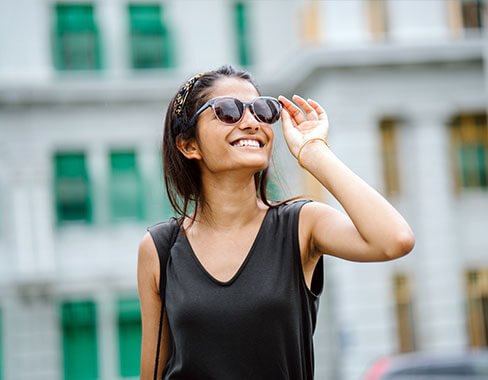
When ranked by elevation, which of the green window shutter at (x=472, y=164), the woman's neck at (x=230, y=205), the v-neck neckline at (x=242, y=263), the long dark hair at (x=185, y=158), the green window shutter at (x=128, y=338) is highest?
the green window shutter at (x=472, y=164)

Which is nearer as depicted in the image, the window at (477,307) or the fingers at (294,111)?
the fingers at (294,111)

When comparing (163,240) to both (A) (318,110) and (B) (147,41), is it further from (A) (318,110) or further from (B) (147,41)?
(B) (147,41)

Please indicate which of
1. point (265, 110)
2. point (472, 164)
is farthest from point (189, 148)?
point (472, 164)

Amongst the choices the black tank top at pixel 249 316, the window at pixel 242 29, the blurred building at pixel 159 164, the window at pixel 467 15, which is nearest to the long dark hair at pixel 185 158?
the black tank top at pixel 249 316

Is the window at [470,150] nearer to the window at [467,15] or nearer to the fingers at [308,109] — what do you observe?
the window at [467,15]

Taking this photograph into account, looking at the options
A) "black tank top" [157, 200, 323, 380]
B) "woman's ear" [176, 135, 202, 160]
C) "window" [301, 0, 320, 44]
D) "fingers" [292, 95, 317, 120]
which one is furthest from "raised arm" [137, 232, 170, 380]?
"window" [301, 0, 320, 44]

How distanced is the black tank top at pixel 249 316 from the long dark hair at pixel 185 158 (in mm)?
207

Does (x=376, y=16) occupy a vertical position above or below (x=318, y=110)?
above

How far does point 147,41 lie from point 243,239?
1581 cm

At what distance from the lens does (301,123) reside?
215 cm

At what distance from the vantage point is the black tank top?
6.27 feet

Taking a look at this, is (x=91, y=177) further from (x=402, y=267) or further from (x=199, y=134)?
(x=199, y=134)

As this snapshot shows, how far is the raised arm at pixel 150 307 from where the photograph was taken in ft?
7.02

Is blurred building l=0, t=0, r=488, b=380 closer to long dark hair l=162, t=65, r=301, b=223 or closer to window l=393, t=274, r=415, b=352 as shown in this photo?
window l=393, t=274, r=415, b=352
